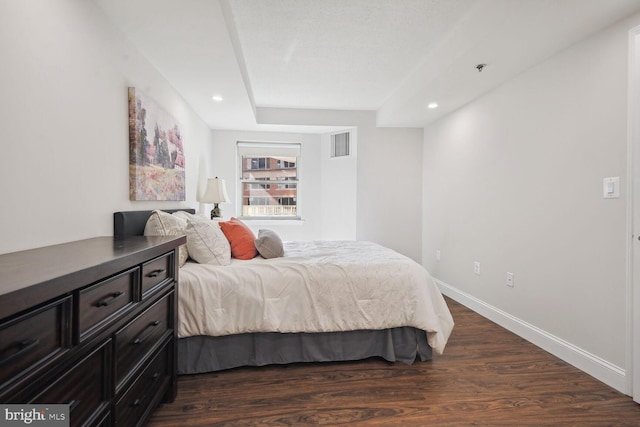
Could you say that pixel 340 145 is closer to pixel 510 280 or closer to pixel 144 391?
pixel 510 280

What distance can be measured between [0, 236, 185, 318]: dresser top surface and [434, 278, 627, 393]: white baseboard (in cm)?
269

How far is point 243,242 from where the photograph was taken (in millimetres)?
2420

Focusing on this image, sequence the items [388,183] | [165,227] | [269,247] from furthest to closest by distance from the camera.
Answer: [388,183] < [269,247] < [165,227]

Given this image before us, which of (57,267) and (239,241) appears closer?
(57,267)

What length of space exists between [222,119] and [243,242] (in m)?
2.32

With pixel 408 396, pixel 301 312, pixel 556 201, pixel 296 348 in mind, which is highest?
pixel 556 201

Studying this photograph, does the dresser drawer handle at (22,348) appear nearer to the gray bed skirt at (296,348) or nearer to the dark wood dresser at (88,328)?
the dark wood dresser at (88,328)

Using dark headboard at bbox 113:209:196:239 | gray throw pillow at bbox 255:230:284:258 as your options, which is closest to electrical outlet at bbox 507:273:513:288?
gray throw pillow at bbox 255:230:284:258

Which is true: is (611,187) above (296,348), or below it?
above

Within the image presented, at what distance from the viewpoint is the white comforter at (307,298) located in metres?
1.96

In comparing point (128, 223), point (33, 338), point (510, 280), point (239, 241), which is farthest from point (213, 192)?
point (510, 280)

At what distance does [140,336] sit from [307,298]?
3.35ft

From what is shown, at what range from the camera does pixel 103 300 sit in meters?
1.02

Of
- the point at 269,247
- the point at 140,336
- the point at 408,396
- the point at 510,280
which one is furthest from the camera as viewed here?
the point at 510,280
